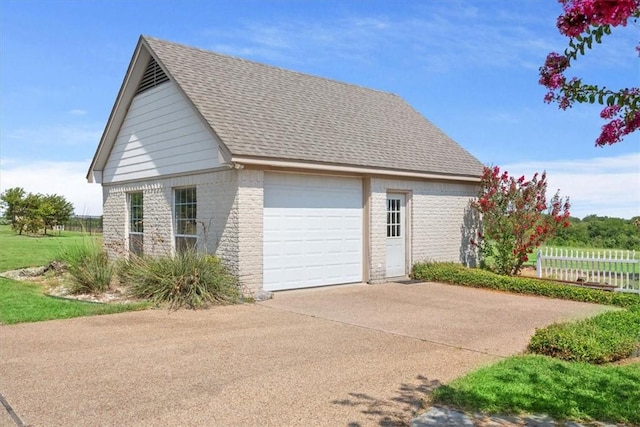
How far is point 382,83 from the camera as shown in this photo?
2009cm

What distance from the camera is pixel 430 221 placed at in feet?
49.6

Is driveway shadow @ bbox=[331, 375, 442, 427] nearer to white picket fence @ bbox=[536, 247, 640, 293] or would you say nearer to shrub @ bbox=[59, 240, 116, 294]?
shrub @ bbox=[59, 240, 116, 294]

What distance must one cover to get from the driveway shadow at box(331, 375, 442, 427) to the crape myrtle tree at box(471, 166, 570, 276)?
1032cm

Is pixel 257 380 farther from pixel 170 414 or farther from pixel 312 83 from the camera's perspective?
pixel 312 83

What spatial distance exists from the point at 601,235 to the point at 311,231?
54.2 feet

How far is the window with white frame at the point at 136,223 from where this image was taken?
15.5 metres

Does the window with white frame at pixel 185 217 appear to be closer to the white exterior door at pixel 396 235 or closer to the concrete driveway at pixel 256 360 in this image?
the concrete driveway at pixel 256 360

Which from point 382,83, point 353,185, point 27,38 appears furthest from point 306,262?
point 382,83

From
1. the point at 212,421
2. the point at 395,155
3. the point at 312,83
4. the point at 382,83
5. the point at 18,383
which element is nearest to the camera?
the point at 212,421

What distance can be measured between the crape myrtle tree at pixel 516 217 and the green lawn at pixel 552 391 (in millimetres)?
8827

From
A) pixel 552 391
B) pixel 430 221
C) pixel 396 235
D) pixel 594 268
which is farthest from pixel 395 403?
pixel 594 268

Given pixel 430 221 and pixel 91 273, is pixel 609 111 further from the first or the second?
pixel 430 221

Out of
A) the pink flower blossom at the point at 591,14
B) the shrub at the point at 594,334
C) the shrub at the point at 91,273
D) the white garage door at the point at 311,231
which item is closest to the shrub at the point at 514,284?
the shrub at the point at 594,334

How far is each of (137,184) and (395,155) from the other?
7639mm
